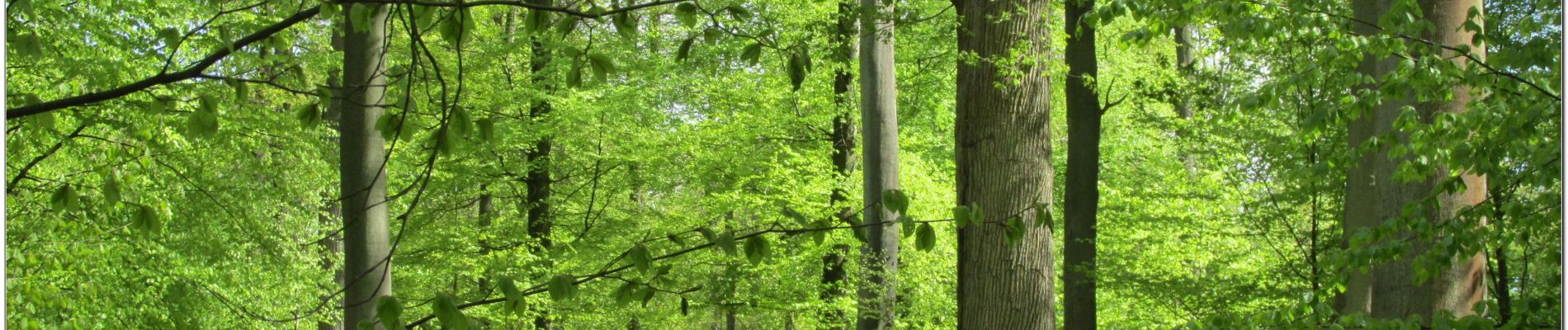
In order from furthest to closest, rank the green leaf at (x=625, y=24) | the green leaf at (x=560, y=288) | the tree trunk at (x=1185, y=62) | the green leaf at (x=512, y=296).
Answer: the tree trunk at (x=1185, y=62), the green leaf at (x=625, y=24), the green leaf at (x=560, y=288), the green leaf at (x=512, y=296)

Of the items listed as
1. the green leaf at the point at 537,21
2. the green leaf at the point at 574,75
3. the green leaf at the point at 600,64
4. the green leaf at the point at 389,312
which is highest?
the green leaf at the point at 537,21

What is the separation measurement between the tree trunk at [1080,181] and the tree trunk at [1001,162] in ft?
10.5

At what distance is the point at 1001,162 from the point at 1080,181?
3627 mm

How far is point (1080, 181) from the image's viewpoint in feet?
28.2

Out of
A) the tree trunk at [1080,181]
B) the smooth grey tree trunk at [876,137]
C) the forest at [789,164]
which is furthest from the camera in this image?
the smooth grey tree trunk at [876,137]

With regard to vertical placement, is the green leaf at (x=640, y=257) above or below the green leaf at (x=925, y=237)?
below

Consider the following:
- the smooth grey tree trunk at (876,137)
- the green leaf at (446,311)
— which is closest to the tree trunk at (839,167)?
the smooth grey tree trunk at (876,137)

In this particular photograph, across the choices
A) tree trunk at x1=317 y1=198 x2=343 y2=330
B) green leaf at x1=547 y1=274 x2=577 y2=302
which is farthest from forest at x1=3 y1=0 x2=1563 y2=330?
tree trunk at x1=317 y1=198 x2=343 y2=330

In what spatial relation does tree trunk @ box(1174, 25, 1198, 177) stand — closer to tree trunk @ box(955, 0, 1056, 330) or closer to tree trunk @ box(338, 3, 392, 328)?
tree trunk @ box(955, 0, 1056, 330)

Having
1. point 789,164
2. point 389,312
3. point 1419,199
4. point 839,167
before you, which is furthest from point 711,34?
point 839,167

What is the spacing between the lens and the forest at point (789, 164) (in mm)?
2814

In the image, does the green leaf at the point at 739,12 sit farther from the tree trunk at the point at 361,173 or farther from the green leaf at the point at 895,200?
the tree trunk at the point at 361,173

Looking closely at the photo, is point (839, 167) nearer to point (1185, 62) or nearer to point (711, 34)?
point (1185, 62)

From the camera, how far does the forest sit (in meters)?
2.81
